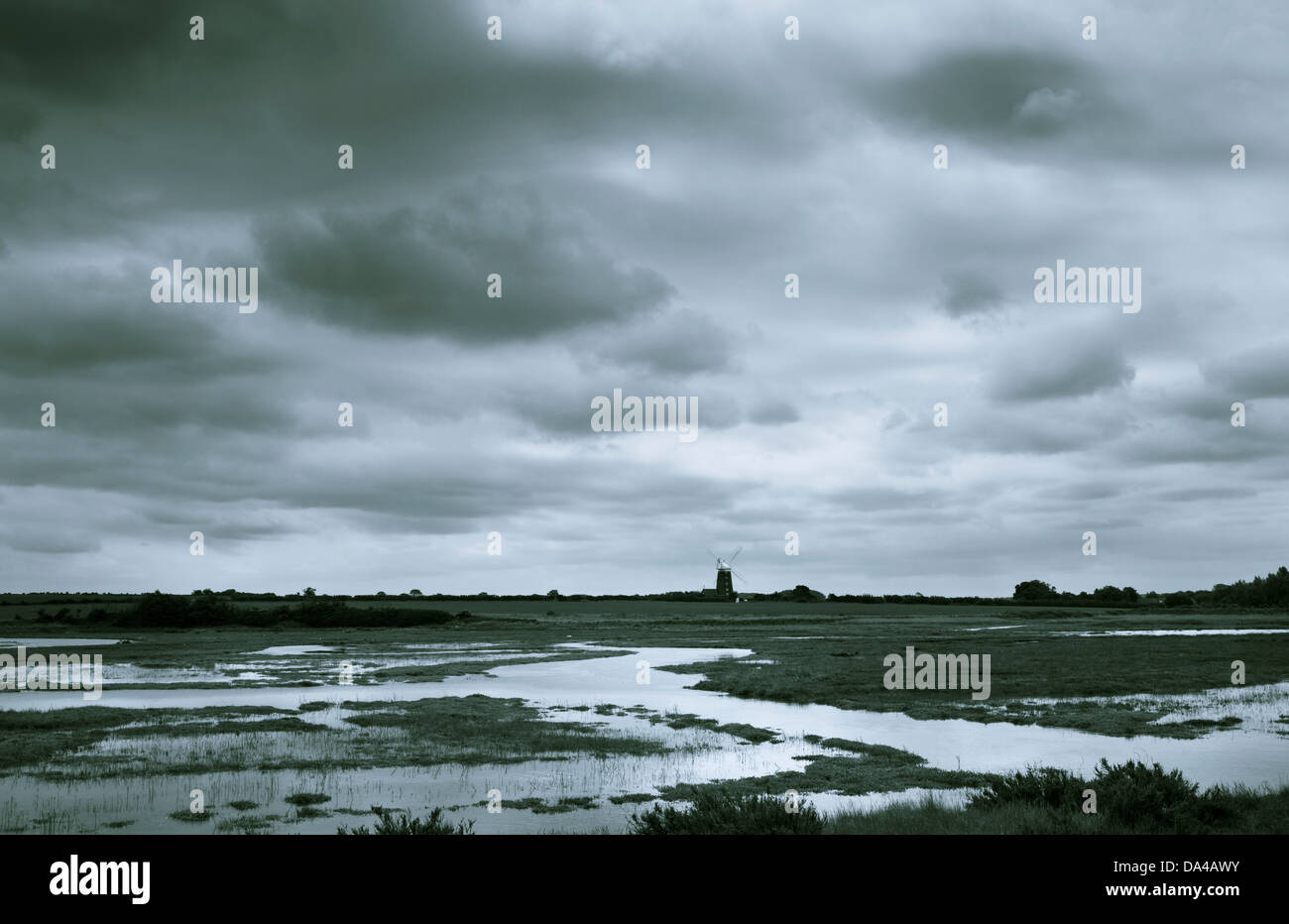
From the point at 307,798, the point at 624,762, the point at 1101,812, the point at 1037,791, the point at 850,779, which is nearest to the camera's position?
the point at 1101,812

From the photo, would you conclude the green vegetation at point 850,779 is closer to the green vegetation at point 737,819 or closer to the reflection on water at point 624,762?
the reflection on water at point 624,762

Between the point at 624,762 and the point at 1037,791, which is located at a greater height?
the point at 1037,791

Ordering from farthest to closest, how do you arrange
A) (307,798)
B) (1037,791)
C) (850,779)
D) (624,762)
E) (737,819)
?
(624,762) → (850,779) → (307,798) → (1037,791) → (737,819)

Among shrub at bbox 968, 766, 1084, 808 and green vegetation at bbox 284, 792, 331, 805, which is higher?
shrub at bbox 968, 766, 1084, 808

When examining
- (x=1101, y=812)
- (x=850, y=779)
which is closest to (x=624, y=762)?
(x=850, y=779)

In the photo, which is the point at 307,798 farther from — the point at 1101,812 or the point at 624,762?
the point at 1101,812

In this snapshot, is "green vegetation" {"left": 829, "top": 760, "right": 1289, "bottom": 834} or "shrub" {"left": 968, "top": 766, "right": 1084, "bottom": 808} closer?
"green vegetation" {"left": 829, "top": 760, "right": 1289, "bottom": 834}

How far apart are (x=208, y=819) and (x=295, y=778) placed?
4.27 meters

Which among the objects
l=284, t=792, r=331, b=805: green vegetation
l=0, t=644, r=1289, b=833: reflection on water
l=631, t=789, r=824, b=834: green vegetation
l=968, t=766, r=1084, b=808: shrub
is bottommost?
l=0, t=644, r=1289, b=833: reflection on water

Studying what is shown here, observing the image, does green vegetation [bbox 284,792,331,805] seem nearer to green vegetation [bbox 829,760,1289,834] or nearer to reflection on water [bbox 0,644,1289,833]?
reflection on water [bbox 0,644,1289,833]

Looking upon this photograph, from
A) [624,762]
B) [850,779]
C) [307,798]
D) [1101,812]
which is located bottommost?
[624,762]

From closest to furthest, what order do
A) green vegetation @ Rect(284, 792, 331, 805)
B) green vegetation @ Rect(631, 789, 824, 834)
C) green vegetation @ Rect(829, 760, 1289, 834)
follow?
1. green vegetation @ Rect(631, 789, 824, 834)
2. green vegetation @ Rect(829, 760, 1289, 834)
3. green vegetation @ Rect(284, 792, 331, 805)

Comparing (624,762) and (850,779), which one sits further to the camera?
(624,762)

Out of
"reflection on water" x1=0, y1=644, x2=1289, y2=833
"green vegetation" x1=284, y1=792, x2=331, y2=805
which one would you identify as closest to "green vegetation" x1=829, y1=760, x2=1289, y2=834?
"reflection on water" x1=0, y1=644, x2=1289, y2=833
